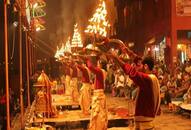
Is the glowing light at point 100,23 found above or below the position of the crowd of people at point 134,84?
above

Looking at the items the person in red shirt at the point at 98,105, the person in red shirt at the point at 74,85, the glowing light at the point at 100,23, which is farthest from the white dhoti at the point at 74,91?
the glowing light at the point at 100,23

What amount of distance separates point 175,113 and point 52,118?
634 centimetres

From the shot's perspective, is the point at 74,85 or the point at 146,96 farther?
the point at 74,85

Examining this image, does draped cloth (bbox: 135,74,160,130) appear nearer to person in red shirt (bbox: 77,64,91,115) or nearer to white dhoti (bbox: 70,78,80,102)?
person in red shirt (bbox: 77,64,91,115)

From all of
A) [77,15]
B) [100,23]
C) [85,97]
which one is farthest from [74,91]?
[77,15]

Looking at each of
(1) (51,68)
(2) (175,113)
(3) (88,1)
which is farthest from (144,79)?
(3) (88,1)

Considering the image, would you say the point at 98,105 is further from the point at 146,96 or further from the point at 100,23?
the point at 146,96

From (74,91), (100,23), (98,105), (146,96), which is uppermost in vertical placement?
(100,23)

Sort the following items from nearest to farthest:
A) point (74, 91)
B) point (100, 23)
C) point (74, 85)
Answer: point (100, 23) → point (74, 91) → point (74, 85)

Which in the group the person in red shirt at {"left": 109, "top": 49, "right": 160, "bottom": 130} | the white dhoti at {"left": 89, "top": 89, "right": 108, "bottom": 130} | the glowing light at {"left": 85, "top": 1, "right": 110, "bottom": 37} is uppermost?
the glowing light at {"left": 85, "top": 1, "right": 110, "bottom": 37}

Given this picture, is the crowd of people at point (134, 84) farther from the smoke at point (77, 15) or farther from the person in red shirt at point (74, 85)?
the smoke at point (77, 15)

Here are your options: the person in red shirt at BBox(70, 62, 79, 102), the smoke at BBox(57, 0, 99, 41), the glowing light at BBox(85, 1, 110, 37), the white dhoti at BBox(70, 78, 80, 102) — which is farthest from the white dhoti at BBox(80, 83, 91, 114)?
the smoke at BBox(57, 0, 99, 41)

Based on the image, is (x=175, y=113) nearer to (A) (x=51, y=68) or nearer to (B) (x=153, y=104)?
(B) (x=153, y=104)

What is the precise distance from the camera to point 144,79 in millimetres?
7723
